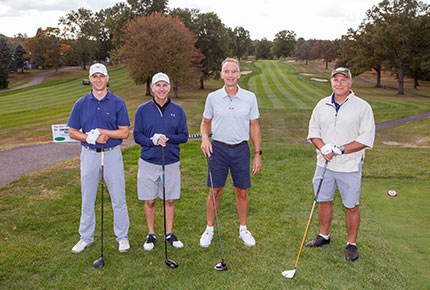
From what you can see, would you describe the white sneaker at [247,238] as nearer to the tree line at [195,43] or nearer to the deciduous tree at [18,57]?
the tree line at [195,43]

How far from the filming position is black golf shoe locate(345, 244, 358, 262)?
4227 millimetres

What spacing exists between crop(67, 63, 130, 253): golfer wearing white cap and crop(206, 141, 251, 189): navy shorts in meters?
1.24

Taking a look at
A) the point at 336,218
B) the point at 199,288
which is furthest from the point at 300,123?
the point at 199,288

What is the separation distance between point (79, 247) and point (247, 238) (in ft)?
7.52

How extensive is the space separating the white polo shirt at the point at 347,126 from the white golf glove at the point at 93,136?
2.84 meters

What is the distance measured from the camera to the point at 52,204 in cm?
602

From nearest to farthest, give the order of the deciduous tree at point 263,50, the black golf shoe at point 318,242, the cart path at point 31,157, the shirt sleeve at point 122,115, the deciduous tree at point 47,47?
the shirt sleeve at point 122,115 < the black golf shoe at point 318,242 < the cart path at point 31,157 < the deciduous tree at point 47,47 < the deciduous tree at point 263,50

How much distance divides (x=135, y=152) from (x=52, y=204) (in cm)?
446

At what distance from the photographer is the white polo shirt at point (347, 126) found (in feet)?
13.5

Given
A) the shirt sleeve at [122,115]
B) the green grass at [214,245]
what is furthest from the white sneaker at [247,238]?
the shirt sleeve at [122,115]

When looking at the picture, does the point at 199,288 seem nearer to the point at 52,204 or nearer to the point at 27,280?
the point at 27,280

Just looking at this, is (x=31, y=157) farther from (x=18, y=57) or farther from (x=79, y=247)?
(x=18, y=57)

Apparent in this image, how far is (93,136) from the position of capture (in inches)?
160

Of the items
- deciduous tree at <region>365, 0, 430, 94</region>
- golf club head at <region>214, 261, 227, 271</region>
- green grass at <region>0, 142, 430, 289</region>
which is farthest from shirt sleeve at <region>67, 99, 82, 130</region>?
deciduous tree at <region>365, 0, 430, 94</region>
